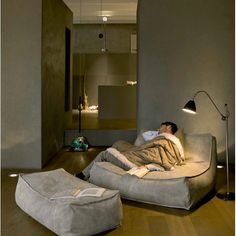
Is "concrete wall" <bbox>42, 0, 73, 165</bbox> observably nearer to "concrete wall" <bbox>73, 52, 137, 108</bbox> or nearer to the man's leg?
the man's leg

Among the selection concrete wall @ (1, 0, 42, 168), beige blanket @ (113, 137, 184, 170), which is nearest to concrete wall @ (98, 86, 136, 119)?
concrete wall @ (1, 0, 42, 168)

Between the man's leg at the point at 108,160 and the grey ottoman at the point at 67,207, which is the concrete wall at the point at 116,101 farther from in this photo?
the grey ottoman at the point at 67,207

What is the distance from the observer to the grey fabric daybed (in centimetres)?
345

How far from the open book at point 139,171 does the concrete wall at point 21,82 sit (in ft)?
6.17

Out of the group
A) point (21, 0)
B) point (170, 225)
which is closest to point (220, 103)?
point (170, 225)

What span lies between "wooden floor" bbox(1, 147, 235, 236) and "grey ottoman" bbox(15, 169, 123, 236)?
0.10 meters

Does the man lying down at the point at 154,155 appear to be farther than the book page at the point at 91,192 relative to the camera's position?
Yes

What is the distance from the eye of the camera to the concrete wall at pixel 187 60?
18.4 ft

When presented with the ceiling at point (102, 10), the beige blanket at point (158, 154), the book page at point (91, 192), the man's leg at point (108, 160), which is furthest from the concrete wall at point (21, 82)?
the ceiling at point (102, 10)

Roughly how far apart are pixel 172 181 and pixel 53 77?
322 centimetres

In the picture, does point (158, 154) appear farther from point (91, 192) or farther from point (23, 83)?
point (23, 83)

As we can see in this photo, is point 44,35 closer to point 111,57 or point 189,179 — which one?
point 189,179

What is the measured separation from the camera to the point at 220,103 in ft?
18.4

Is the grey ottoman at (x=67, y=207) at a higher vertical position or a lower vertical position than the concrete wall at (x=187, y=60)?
lower
